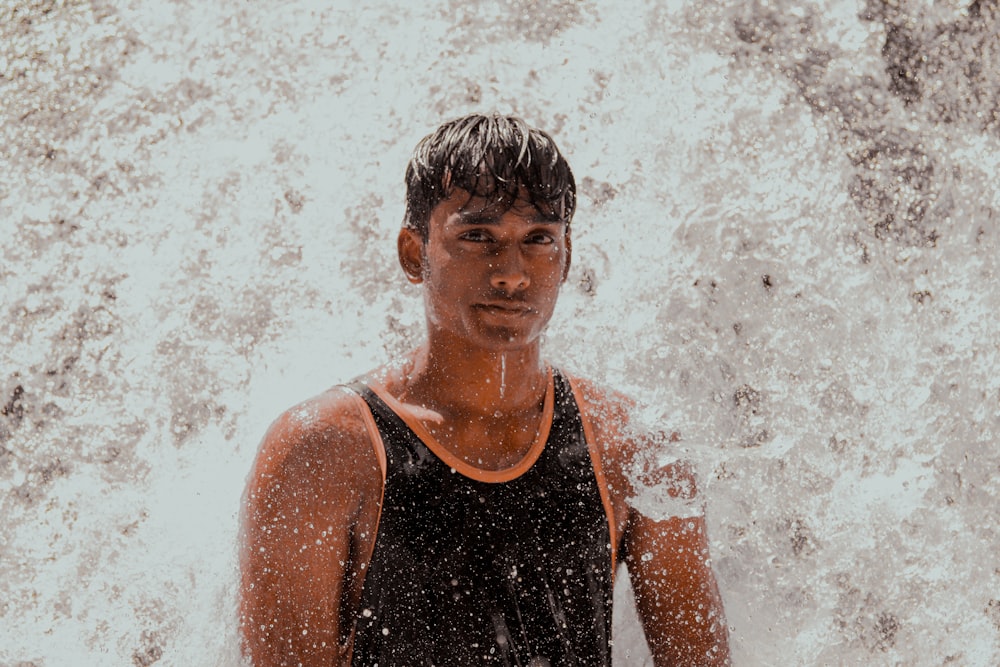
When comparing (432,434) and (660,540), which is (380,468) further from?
(660,540)

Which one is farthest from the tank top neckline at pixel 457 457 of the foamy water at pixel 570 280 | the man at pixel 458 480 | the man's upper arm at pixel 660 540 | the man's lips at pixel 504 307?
the foamy water at pixel 570 280

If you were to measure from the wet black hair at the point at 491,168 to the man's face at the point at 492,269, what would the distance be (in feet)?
0.05

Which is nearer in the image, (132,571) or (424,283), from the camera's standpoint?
(424,283)

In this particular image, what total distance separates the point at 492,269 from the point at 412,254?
0.17 metres

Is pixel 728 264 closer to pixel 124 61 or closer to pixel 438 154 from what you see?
pixel 438 154

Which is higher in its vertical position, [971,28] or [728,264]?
[971,28]

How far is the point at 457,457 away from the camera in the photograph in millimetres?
1729

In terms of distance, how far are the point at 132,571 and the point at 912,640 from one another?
5.37 feet

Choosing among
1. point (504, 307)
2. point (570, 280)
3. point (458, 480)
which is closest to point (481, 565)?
point (458, 480)

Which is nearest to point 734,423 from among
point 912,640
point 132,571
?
point 912,640

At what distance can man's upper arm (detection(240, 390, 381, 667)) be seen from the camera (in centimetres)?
166

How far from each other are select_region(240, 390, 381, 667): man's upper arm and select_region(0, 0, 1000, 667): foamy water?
0.65 meters

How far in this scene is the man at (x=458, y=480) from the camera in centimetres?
166

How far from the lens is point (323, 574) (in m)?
1.67
